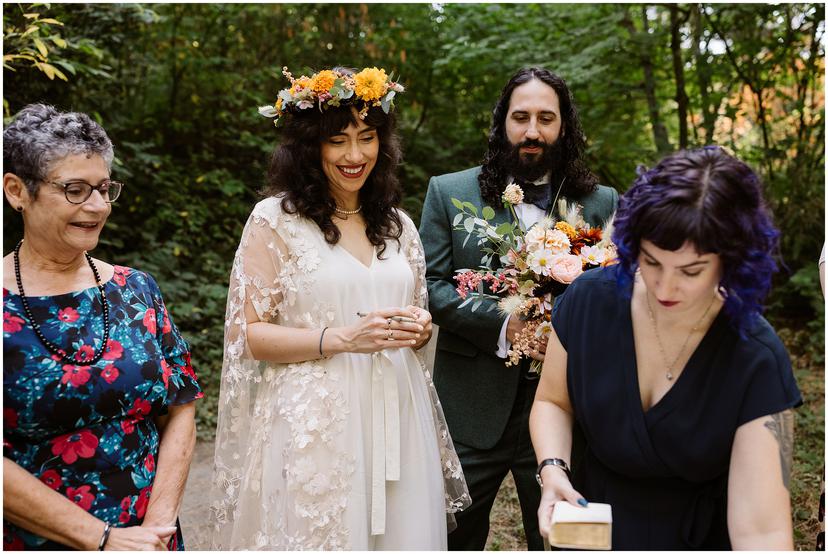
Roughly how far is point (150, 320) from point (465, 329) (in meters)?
1.25

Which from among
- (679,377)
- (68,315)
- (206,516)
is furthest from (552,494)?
(206,516)

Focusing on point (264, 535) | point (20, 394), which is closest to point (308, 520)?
point (264, 535)

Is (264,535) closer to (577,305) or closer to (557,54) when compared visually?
(577,305)

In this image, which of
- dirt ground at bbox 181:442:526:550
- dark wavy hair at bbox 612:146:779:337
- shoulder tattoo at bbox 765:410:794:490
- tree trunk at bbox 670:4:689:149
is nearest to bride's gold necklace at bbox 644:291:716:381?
dark wavy hair at bbox 612:146:779:337

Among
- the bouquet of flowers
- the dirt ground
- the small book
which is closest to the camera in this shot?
the small book

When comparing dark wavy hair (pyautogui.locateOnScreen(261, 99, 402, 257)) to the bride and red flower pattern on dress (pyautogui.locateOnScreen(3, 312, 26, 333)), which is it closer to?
the bride

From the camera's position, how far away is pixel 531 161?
304 cm

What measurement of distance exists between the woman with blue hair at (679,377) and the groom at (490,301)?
81cm

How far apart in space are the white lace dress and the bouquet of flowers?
33cm

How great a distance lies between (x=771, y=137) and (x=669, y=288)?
7.35m

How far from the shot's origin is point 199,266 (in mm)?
8125

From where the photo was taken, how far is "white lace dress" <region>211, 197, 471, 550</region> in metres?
2.46

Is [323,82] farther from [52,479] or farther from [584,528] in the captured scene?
[584,528]

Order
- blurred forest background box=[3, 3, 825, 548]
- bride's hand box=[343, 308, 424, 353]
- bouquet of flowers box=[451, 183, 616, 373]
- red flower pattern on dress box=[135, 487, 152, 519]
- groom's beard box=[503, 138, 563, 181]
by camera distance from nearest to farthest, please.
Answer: red flower pattern on dress box=[135, 487, 152, 519], bride's hand box=[343, 308, 424, 353], bouquet of flowers box=[451, 183, 616, 373], groom's beard box=[503, 138, 563, 181], blurred forest background box=[3, 3, 825, 548]
